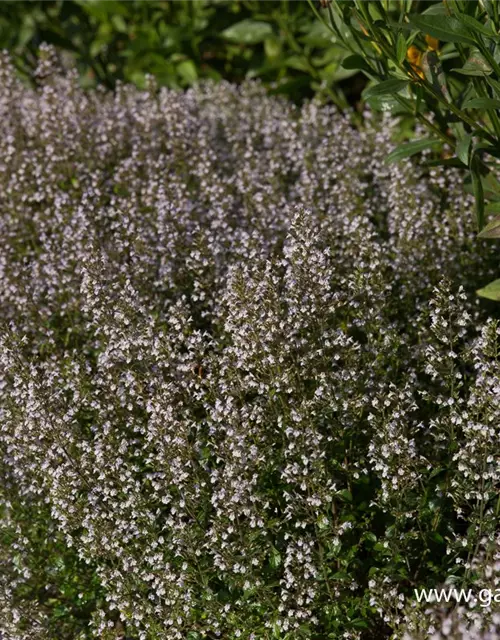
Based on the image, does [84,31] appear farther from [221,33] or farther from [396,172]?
[396,172]

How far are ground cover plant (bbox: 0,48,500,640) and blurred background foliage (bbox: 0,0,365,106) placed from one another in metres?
2.94

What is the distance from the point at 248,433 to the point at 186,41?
5.79 meters

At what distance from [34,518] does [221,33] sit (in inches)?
220

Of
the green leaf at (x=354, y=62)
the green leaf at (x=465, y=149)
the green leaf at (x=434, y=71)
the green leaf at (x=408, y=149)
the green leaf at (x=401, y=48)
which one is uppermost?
the green leaf at (x=354, y=62)

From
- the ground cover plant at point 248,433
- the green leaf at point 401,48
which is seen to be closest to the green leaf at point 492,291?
the ground cover plant at point 248,433

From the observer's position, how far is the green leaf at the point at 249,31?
25.7 feet

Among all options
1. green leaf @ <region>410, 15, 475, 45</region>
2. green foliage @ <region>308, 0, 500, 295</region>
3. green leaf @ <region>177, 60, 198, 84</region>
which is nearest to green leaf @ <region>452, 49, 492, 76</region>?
green foliage @ <region>308, 0, 500, 295</region>

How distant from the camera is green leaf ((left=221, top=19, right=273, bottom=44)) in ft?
25.7

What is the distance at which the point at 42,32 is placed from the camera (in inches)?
360

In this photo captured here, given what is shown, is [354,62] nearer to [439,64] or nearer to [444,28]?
[439,64]

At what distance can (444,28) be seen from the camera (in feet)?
12.4

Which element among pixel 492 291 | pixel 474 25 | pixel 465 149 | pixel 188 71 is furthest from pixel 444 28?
pixel 188 71

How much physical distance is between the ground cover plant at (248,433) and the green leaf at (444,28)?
994 millimetres

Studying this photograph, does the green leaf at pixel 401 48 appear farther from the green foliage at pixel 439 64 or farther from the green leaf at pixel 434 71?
the green leaf at pixel 434 71
